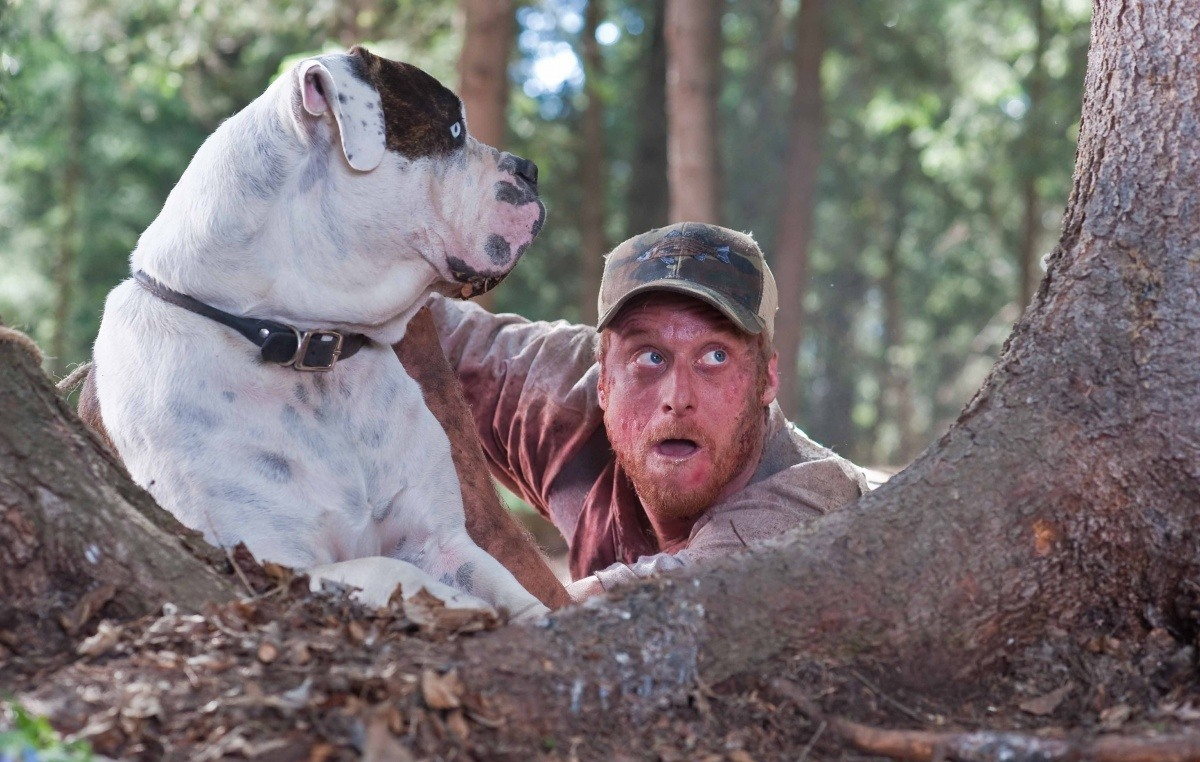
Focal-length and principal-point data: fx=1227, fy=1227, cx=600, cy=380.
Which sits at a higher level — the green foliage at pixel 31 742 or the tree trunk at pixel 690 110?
the tree trunk at pixel 690 110

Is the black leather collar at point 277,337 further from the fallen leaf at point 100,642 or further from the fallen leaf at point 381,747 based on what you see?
the fallen leaf at point 381,747

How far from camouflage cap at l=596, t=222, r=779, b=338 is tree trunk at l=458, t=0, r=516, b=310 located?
4001mm

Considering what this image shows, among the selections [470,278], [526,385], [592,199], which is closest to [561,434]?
[526,385]

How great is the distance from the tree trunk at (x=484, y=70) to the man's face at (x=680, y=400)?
13.8ft

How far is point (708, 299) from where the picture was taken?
3936mm

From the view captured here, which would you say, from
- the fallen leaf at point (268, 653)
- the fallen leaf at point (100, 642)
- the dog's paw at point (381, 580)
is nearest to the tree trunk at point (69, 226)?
the dog's paw at point (381, 580)

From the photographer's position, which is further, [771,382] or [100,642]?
[771,382]

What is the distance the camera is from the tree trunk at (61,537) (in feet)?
7.37

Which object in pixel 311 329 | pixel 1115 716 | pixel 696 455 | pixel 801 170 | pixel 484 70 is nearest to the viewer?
pixel 1115 716

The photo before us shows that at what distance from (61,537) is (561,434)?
258 cm

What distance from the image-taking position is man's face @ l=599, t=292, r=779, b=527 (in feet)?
13.2

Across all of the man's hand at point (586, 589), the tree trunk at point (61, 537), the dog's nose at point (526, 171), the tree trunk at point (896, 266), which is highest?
the dog's nose at point (526, 171)

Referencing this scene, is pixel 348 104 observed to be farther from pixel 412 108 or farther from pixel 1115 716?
pixel 1115 716

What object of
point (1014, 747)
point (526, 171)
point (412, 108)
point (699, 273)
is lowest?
point (1014, 747)
